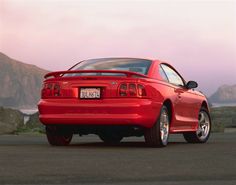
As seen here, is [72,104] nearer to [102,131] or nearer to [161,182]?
[102,131]

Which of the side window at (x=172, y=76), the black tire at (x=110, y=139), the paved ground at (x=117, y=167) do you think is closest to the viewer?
the paved ground at (x=117, y=167)

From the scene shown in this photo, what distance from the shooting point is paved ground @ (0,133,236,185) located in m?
5.61

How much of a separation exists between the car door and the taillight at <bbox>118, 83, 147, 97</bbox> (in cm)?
101

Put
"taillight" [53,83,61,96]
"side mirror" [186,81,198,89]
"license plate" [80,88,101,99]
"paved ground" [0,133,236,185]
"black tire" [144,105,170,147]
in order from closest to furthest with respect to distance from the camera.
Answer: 1. "paved ground" [0,133,236,185]
2. "license plate" [80,88,101,99]
3. "black tire" [144,105,170,147]
4. "taillight" [53,83,61,96]
5. "side mirror" [186,81,198,89]

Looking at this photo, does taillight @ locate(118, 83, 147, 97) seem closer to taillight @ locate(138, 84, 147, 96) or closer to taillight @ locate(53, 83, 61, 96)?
taillight @ locate(138, 84, 147, 96)

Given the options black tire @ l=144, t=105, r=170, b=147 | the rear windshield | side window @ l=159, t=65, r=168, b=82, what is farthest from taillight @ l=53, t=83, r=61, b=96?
side window @ l=159, t=65, r=168, b=82

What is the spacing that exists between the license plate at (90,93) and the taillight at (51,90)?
429 millimetres

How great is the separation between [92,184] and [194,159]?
8.32 ft

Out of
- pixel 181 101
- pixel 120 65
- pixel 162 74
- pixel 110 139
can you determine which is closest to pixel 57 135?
pixel 120 65

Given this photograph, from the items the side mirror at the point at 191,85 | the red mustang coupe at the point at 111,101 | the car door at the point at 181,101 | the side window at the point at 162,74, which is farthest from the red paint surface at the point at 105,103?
the side mirror at the point at 191,85

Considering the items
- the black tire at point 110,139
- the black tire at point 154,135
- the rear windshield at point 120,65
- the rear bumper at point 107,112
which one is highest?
the rear windshield at point 120,65

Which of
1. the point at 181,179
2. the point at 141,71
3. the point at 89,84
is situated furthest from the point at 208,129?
the point at 181,179

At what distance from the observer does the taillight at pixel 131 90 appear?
934 cm

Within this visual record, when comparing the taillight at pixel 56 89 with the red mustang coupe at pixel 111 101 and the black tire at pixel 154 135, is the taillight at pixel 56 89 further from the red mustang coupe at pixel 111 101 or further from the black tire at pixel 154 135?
the black tire at pixel 154 135
